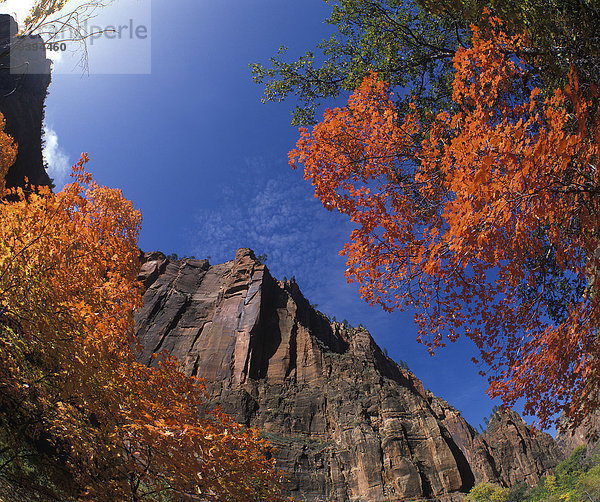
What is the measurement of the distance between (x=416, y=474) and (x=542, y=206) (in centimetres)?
4107

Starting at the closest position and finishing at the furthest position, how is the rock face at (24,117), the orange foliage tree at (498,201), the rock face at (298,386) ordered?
1. the orange foliage tree at (498,201)
2. the rock face at (24,117)
3. the rock face at (298,386)

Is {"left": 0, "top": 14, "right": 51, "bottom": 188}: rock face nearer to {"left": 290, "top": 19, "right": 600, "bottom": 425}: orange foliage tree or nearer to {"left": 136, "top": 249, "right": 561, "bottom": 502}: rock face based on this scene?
{"left": 136, "top": 249, "right": 561, "bottom": 502}: rock face

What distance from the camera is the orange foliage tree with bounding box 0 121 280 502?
213 inches

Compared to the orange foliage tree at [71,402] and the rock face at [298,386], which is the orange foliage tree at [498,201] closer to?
the orange foliage tree at [71,402]

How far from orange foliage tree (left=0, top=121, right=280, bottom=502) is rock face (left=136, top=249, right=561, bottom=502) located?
35.1 m

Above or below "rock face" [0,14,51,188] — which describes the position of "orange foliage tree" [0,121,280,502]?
below

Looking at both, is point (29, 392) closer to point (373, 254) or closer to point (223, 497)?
point (223, 497)

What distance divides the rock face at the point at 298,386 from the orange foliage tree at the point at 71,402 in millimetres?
35119

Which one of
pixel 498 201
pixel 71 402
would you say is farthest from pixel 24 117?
pixel 498 201

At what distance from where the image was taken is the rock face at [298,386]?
117 feet

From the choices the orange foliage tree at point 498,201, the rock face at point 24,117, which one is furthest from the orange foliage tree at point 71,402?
the rock face at point 24,117

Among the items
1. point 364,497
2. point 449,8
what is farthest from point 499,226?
point 364,497

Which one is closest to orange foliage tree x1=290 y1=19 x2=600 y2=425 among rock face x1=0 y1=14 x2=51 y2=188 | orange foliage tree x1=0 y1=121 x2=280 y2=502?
orange foliage tree x1=0 y1=121 x2=280 y2=502

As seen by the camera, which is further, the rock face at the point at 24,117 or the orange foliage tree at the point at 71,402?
the rock face at the point at 24,117
